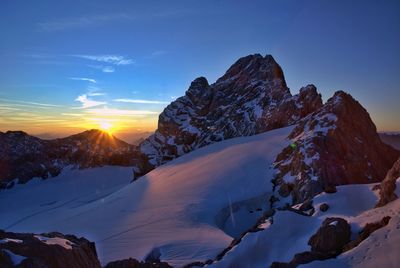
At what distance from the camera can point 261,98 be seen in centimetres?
6309

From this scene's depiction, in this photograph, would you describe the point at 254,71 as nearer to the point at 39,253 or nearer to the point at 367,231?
the point at 367,231

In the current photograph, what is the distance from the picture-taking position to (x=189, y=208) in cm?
3098

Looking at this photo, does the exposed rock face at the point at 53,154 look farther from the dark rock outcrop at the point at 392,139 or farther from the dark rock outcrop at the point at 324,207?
the dark rock outcrop at the point at 324,207

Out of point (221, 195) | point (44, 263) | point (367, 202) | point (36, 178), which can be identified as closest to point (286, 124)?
point (221, 195)

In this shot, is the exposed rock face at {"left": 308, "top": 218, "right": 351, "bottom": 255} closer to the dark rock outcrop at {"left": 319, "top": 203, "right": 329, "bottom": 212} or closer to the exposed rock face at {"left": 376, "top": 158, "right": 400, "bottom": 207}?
the exposed rock face at {"left": 376, "top": 158, "right": 400, "bottom": 207}

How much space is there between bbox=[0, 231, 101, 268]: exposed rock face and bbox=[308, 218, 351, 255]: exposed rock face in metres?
7.75

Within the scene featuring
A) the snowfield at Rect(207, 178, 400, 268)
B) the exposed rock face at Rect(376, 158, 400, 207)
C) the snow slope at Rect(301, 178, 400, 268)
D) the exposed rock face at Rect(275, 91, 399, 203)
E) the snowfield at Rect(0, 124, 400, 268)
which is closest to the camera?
the snow slope at Rect(301, 178, 400, 268)

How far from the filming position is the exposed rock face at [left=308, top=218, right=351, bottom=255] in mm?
13086

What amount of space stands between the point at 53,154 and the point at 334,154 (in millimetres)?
78397

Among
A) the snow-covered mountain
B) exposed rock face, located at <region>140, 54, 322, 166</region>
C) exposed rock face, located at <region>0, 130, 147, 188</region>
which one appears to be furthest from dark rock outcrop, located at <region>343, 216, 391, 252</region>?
exposed rock face, located at <region>0, 130, 147, 188</region>

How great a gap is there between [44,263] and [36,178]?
3340 inches

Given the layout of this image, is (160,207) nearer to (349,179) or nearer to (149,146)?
(349,179)

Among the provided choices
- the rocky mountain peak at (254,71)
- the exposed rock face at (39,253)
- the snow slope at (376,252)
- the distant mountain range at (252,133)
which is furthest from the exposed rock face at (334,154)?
the rocky mountain peak at (254,71)

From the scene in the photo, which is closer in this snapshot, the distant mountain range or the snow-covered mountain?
the snow-covered mountain
